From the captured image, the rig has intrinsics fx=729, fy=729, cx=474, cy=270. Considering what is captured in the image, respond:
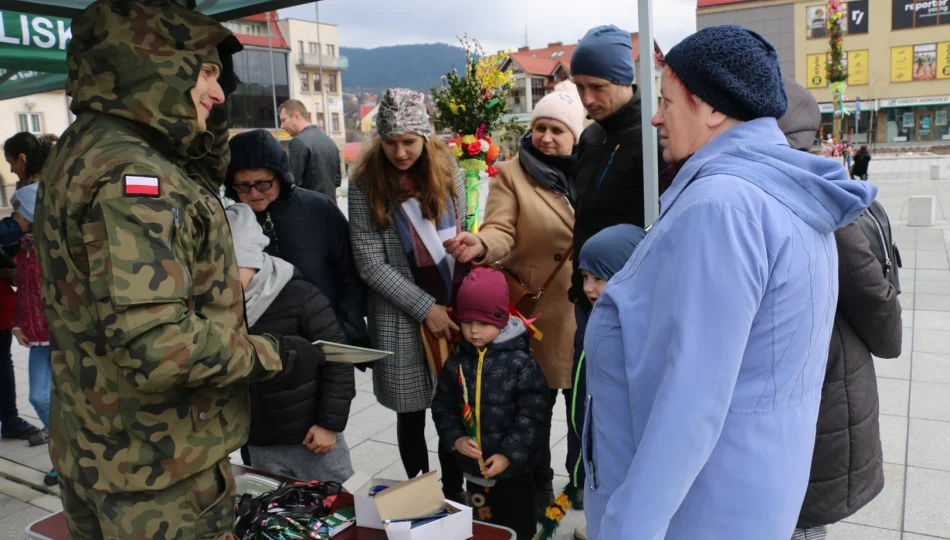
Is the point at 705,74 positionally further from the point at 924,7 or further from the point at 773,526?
the point at 924,7

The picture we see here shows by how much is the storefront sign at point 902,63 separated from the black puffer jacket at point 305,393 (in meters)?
67.0

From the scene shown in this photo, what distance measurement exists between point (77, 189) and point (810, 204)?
1.50 metres

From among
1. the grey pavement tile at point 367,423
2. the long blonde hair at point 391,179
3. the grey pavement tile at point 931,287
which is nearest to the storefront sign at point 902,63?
the grey pavement tile at point 931,287

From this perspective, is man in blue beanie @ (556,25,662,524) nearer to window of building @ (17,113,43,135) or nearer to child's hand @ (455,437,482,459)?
child's hand @ (455,437,482,459)

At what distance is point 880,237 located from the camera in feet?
6.91

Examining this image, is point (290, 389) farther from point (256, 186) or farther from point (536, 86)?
point (536, 86)

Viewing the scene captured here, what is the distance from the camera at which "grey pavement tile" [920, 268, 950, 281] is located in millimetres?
8453

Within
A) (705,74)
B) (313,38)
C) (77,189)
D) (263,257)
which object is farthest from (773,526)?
(313,38)

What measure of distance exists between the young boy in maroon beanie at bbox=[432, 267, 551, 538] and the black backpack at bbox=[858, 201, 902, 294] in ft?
3.92

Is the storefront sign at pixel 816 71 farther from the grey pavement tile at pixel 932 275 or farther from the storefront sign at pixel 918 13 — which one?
the grey pavement tile at pixel 932 275

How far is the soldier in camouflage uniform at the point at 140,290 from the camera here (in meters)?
1.55

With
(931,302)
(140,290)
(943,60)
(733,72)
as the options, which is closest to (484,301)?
(140,290)

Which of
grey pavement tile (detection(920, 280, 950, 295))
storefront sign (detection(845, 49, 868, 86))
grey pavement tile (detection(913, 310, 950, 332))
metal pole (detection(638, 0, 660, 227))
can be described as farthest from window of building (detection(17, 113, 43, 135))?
storefront sign (detection(845, 49, 868, 86))

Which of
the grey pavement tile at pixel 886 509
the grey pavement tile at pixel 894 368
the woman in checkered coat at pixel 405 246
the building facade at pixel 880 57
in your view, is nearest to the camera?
the woman in checkered coat at pixel 405 246
